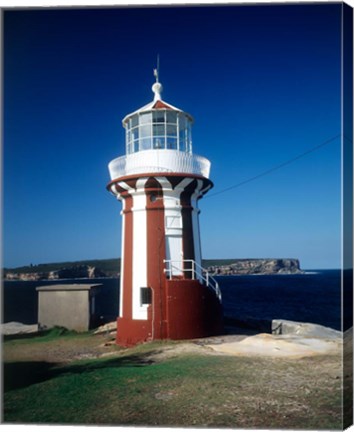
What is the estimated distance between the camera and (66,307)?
1027 cm

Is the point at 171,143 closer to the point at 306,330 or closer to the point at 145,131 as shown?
the point at 145,131

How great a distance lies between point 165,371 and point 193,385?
1.81ft

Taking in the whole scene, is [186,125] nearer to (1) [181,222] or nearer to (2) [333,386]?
(1) [181,222]

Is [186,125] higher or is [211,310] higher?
[186,125]

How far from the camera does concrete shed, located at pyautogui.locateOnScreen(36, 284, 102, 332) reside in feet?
33.5

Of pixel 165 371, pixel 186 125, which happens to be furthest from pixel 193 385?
pixel 186 125

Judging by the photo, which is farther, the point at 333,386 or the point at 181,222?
the point at 181,222

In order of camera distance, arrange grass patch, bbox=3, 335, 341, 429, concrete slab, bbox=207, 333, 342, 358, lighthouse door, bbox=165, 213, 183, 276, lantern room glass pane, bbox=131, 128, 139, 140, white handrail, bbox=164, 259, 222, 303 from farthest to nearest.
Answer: lantern room glass pane, bbox=131, 128, 139, 140 < lighthouse door, bbox=165, 213, 183, 276 < white handrail, bbox=164, 259, 222, 303 < concrete slab, bbox=207, 333, 342, 358 < grass patch, bbox=3, 335, 341, 429

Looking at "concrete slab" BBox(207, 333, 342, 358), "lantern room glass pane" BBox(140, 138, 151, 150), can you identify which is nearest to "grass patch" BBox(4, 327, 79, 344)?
"concrete slab" BBox(207, 333, 342, 358)

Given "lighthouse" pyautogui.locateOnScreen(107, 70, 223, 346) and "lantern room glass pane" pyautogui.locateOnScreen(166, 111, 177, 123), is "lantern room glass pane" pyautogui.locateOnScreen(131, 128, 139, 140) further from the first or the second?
"lantern room glass pane" pyautogui.locateOnScreen(166, 111, 177, 123)

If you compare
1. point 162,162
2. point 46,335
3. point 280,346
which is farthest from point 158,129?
point 46,335

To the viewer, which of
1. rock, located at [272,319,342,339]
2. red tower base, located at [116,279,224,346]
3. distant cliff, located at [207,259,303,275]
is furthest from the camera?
distant cliff, located at [207,259,303,275]

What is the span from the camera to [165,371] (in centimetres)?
572

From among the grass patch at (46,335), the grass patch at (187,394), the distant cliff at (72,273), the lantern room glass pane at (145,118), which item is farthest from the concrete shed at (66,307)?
the distant cliff at (72,273)
